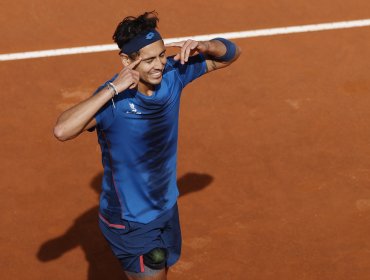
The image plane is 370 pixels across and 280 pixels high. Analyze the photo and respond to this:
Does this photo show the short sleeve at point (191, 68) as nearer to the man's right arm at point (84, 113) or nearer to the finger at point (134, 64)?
the finger at point (134, 64)

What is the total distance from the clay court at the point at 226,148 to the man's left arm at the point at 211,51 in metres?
2.31

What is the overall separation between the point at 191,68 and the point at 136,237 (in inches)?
58.2

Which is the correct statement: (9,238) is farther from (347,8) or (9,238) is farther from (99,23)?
(347,8)

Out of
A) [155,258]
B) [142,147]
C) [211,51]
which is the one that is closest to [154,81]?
[142,147]

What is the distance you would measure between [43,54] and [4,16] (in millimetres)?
1187

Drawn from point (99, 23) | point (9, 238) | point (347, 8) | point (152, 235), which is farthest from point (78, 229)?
point (347, 8)

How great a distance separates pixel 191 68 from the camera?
7.13 metres

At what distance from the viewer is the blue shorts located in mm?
7023

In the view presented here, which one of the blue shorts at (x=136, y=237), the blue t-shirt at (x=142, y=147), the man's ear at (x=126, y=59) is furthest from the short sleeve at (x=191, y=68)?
the blue shorts at (x=136, y=237)

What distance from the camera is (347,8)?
13102mm

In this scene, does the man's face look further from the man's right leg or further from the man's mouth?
the man's right leg

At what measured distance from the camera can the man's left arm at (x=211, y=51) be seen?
22.5ft

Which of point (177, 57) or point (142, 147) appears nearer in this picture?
point (142, 147)

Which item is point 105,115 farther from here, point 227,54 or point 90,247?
point 90,247
